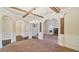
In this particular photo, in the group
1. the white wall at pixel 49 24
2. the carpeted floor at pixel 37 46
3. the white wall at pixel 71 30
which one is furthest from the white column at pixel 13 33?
the white wall at pixel 71 30

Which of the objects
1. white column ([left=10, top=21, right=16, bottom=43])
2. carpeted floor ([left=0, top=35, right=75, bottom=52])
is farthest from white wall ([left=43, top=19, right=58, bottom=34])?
white column ([left=10, top=21, right=16, bottom=43])

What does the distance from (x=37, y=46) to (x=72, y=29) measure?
2.58 feet

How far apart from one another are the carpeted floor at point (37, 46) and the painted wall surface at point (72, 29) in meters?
0.13

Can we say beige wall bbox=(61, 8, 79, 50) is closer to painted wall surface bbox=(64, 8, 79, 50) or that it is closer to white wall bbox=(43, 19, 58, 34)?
painted wall surface bbox=(64, 8, 79, 50)

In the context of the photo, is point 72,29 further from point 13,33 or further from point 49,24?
point 13,33

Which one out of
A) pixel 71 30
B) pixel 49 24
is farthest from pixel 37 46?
pixel 71 30

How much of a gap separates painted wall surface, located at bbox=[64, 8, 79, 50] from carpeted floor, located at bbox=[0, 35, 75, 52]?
0.13 metres

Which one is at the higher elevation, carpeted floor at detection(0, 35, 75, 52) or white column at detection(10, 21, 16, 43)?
white column at detection(10, 21, 16, 43)

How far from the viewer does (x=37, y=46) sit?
8.59 ft

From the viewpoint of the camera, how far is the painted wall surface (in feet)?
8.25
